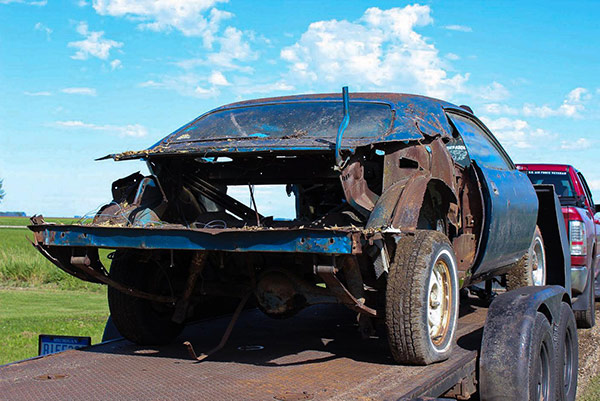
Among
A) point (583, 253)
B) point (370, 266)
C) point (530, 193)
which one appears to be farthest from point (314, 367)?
point (583, 253)

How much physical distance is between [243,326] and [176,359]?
1.43m

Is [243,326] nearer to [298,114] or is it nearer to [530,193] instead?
[298,114]

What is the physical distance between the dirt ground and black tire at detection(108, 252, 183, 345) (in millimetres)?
4073

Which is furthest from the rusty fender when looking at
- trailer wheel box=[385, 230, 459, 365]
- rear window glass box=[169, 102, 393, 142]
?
rear window glass box=[169, 102, 393, 142]

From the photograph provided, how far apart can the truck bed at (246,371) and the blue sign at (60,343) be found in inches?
5.9

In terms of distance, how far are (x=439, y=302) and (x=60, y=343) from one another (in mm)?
2792

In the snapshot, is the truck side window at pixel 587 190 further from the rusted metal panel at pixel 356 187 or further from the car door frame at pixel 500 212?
the rusted metal panel at pixel 356 187

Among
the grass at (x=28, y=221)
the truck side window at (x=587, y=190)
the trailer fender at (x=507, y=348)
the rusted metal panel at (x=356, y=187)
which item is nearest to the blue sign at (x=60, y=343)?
the grass at (x=28, y=221)

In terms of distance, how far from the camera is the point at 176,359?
4688 millimetres

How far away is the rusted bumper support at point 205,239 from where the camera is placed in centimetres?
377

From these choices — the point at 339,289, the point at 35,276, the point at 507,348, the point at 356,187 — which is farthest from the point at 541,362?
the point at 35,276

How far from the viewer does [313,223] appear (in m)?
4.65

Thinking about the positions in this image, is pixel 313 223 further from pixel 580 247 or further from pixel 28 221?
pixel 28 221

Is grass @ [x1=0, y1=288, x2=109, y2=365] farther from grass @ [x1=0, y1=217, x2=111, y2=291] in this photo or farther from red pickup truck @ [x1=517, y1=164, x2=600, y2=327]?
red pickup truck @ [x1=517, y1=164, x2=600, y2=327]
